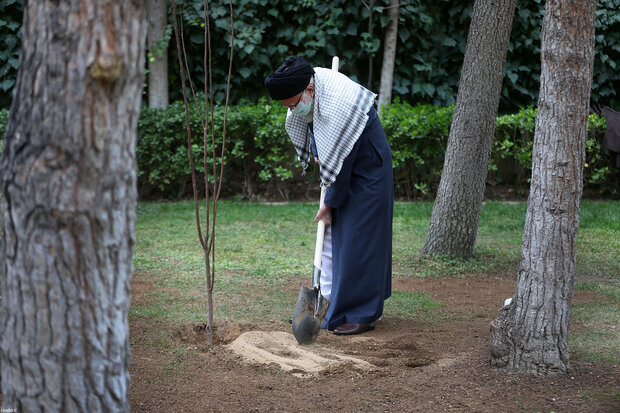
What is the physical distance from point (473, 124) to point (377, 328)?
2.43 meters

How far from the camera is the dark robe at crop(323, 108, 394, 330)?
14.2ft

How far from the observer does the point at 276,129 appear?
942 cm

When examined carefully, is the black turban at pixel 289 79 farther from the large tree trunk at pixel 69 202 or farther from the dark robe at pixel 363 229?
the large tree trunk at pixel 69 202

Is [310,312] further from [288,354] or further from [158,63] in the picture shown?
[158,63]

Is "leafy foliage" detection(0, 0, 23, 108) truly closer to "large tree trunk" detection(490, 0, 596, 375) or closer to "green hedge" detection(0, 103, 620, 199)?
"green hedge" detection(0, 103, 620, 199)

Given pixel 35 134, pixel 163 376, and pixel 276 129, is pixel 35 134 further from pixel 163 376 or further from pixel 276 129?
pixel 276 129

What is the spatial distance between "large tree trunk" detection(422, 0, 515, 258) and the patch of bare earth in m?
1.72

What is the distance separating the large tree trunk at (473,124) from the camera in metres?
5.95

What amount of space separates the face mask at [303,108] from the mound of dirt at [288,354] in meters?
1.43

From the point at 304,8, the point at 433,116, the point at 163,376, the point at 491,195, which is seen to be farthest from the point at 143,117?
the point at 163,376

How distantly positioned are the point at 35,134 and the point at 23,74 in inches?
7.3

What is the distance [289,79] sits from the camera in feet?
13.3

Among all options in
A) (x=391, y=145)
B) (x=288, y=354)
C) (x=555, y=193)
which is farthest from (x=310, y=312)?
(x=391, y=145)

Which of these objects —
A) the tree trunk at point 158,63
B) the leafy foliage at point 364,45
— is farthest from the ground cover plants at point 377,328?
the leafy foliage at point 364,45
